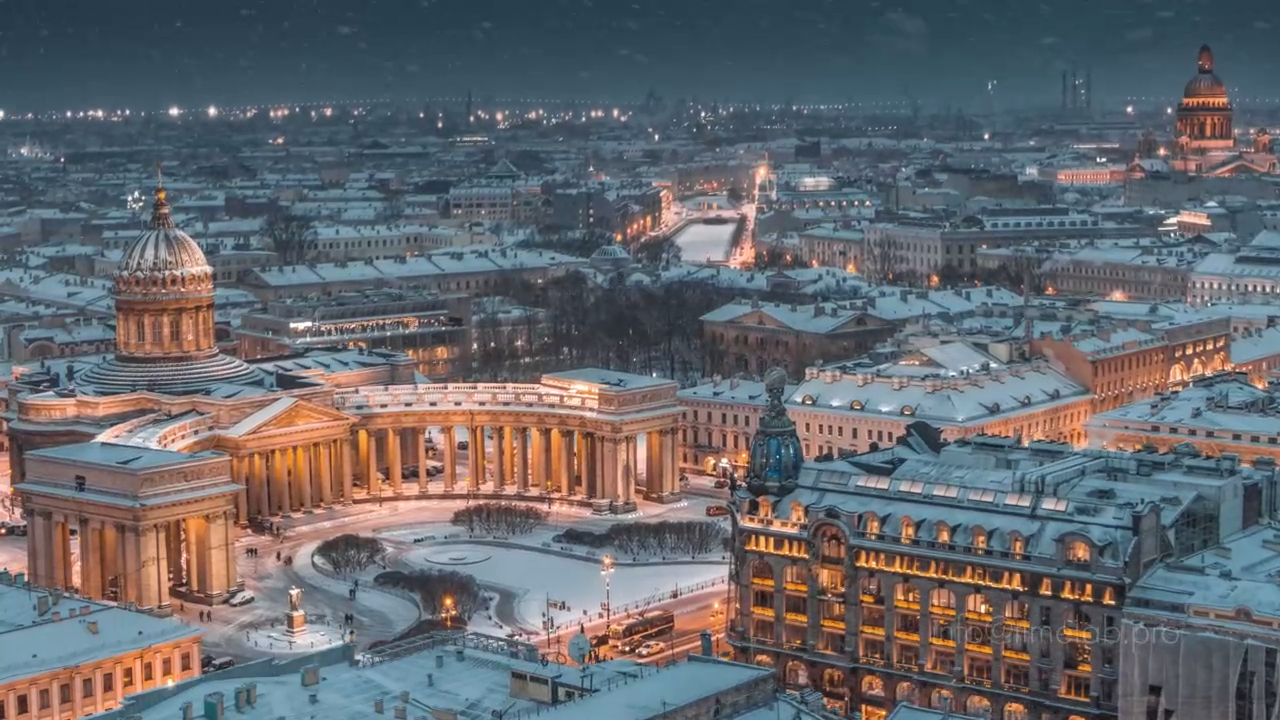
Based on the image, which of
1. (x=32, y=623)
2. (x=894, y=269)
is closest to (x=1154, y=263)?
(x=894, y=269)

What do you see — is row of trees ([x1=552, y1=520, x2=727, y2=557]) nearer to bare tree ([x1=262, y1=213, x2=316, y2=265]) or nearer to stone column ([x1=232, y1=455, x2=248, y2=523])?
stone column ([x1=232, y1=455, x2=248, y2=523])

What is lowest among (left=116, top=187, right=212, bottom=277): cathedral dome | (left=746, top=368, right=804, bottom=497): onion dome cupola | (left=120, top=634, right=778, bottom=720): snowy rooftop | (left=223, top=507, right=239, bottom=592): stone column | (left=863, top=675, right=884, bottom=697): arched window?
(left=863, top=675, right=884, bottom=697): arched window

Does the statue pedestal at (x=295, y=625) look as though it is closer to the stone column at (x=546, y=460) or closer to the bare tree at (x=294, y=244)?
the stone column at (x=546, y=460)

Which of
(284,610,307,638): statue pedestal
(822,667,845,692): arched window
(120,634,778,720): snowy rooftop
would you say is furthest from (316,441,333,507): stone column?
(120,634,778,720): snowy rooftop

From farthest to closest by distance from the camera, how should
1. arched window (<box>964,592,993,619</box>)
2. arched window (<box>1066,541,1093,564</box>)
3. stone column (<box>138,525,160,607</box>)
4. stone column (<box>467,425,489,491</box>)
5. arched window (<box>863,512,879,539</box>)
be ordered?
stone column (<box>467,425,489,491</box>)
stone column (<box>138,525,160,607</box>)
arched window (<box>863,512,879,539</box>)
arched window (<box>964,592,993,619</box>)
arched window (<box>1066,541,1093,564</box>)

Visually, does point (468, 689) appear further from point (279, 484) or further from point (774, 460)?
point (279, 484)

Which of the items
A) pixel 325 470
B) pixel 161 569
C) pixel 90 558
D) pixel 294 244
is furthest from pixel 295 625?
pixel 294 244
